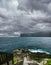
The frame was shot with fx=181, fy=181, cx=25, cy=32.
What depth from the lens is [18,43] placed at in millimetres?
7746

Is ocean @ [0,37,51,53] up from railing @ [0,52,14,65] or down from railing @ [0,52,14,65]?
up

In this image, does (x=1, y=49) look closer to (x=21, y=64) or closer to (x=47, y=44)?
(x=21, y=64)

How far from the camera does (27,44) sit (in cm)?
741

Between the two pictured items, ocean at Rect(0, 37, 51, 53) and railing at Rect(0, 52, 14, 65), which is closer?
railing at Rect(0, 52, 14, 65)

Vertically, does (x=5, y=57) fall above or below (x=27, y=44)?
below

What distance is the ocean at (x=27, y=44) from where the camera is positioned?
23.6 ft

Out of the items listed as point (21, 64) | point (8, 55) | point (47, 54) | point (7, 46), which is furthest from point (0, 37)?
point (47, 54)

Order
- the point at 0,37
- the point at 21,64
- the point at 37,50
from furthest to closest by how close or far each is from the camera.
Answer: the point at 0,37, the point at 37,50, the point at 21,64


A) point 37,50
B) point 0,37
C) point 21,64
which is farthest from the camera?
point 0,37

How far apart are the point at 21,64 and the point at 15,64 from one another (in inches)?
8.9

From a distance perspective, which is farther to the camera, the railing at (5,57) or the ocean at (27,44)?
the ocean at (27,44)

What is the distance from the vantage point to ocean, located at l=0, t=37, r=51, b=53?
718 cm

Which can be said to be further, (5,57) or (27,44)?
(27,44)

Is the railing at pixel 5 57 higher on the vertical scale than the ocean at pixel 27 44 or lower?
lower
